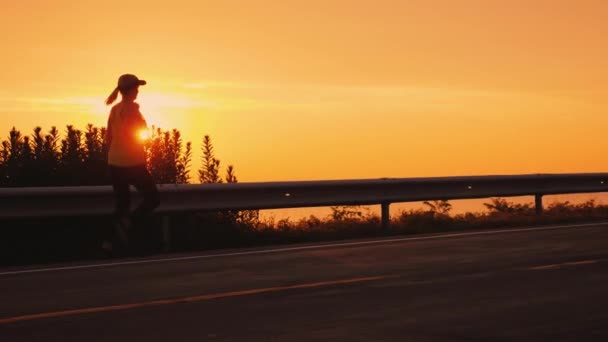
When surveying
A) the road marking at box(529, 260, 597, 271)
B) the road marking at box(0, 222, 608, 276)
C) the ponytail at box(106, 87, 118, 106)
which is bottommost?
the road marking at box(529, 260, 597, 271)

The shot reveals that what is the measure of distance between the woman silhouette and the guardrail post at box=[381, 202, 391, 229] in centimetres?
538

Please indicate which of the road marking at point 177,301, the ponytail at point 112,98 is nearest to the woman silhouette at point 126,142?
the ponytail at point 112,98

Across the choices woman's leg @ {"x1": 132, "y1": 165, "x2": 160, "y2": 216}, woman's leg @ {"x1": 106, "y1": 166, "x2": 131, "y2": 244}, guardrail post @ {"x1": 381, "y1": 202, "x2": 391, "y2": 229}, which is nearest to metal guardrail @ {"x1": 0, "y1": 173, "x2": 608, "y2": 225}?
guardrail post @ {"x1": 381, "y1": 202, "x2": 391, "y2": 229}

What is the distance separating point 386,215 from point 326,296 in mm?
8549

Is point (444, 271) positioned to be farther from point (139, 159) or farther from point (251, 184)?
point (251, 184)

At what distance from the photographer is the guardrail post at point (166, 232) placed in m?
15.0

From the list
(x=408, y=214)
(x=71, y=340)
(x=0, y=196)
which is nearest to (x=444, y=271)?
(x=71, y=340)

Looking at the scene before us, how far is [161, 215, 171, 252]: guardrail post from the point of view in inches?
592

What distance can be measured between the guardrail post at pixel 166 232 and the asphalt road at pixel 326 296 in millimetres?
1645

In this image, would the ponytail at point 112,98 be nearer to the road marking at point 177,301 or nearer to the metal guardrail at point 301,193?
the metal guardrail at point 301,193

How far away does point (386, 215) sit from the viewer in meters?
17.8

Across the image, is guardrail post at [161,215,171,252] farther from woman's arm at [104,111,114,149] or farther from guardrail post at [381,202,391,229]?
guardrail post at [381,202,391,229]

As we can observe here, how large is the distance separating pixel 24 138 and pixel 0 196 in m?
3.32

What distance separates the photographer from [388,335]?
24.8 feet
